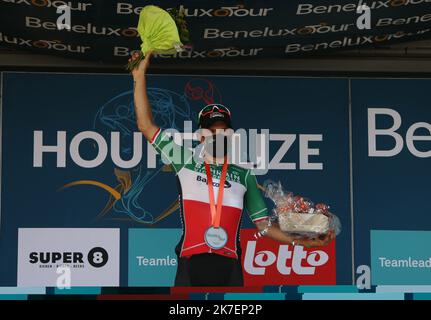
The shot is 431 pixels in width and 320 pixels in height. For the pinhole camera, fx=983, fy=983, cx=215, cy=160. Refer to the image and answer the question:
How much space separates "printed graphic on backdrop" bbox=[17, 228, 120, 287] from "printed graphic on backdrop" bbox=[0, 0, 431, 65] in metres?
1.24

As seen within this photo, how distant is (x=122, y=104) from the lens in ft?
23.0

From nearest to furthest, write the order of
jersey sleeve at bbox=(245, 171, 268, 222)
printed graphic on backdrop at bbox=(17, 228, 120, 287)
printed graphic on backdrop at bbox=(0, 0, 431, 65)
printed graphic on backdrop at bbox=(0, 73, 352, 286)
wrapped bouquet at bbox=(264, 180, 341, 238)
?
wrapped bouquet at bbox=(264, 180, 341, 238) → jersey sleeve at bbox=(245, 171, 268, 222) → printed graphic on backdrop at bbox=(0, 0, 431, 65) → printed graphic on backdrop at bbox=(17, 228, 120, 287) → printed graphic on backdrop at bbox=(0, 73, 352, 286)

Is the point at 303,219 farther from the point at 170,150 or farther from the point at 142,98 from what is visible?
the point at 142,98

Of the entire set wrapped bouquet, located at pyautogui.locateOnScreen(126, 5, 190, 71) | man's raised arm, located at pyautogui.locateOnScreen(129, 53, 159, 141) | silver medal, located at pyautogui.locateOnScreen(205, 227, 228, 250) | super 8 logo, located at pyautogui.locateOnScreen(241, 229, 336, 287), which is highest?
wrapped bouquet, located at pyautogui.locateOnScreen(126, 5, 190, 71)

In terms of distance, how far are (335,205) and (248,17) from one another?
1.55 metres

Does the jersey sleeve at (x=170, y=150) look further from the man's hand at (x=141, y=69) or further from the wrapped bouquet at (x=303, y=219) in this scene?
the wrapped bouquet at (x=303, y=219)

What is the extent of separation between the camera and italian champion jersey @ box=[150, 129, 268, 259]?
15.4 feet

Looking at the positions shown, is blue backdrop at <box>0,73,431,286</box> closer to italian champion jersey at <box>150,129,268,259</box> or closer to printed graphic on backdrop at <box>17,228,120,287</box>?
printed graphic on backdrop at <box>17,228,120,287</box>

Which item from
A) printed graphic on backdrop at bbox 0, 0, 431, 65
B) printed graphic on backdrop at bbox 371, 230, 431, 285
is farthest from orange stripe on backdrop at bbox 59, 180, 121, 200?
printed graphic on backdrop at bbox 371, 230, 431, 285

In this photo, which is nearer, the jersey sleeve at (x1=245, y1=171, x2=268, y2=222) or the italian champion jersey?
the italian champion jersey

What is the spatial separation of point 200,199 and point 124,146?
7.29ft

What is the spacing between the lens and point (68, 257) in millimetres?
6781

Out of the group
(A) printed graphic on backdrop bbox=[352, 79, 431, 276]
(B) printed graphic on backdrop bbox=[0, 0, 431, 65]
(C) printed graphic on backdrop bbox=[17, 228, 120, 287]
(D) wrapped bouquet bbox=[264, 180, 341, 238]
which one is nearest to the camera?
(D) wrapped bouquet bbox=[264, 180, 341, 238]

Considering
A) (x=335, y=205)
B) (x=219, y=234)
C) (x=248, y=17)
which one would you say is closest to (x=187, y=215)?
(x=219, y=234)
